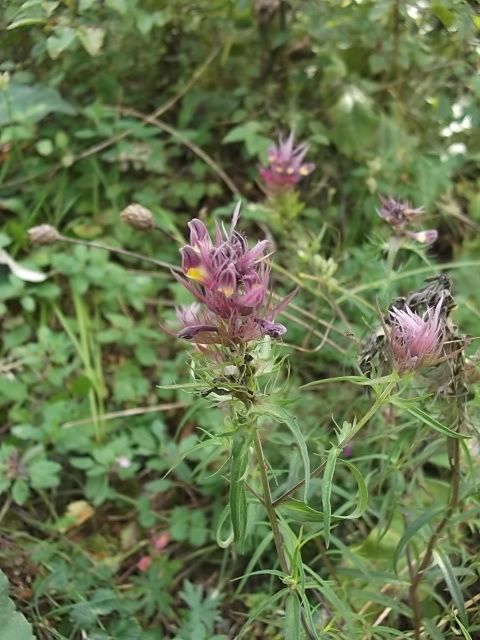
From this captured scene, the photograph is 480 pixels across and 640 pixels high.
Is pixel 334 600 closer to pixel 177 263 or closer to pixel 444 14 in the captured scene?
pixel 177 263

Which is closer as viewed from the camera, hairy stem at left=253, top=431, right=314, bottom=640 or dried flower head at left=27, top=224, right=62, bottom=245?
hairy stem at left=253, top=431, right=314, bottom=640

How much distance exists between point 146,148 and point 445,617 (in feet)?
4.69

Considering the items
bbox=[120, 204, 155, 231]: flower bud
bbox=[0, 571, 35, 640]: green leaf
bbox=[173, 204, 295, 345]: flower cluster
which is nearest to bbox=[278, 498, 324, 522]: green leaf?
bbox=[173, 204, 295, 345]: flower cluster

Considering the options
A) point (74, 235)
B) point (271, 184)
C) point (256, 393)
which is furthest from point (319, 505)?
point (74, 235)

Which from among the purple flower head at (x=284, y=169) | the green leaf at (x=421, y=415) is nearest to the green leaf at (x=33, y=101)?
the purple flower head at (x=284, y=169)

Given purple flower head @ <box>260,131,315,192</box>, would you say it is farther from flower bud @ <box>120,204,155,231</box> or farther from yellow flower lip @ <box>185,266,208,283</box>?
yellow flower lip @ <box>185,266,208,283</box>

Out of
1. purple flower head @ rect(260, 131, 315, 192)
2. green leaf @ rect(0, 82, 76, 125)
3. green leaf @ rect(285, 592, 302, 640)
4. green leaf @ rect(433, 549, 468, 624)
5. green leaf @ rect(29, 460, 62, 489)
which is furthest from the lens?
green leaf @ rect(0, 82, 76, 125)

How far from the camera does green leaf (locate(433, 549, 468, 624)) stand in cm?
102

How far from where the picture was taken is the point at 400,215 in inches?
50.1

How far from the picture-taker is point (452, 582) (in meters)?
1.05

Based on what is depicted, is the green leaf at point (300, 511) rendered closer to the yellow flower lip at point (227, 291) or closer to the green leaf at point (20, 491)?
the yellow flower lip at point (227, 291)

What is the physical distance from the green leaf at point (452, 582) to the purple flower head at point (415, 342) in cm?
38

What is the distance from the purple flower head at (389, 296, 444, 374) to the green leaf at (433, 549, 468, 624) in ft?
1.25

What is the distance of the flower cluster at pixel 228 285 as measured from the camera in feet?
2.56
